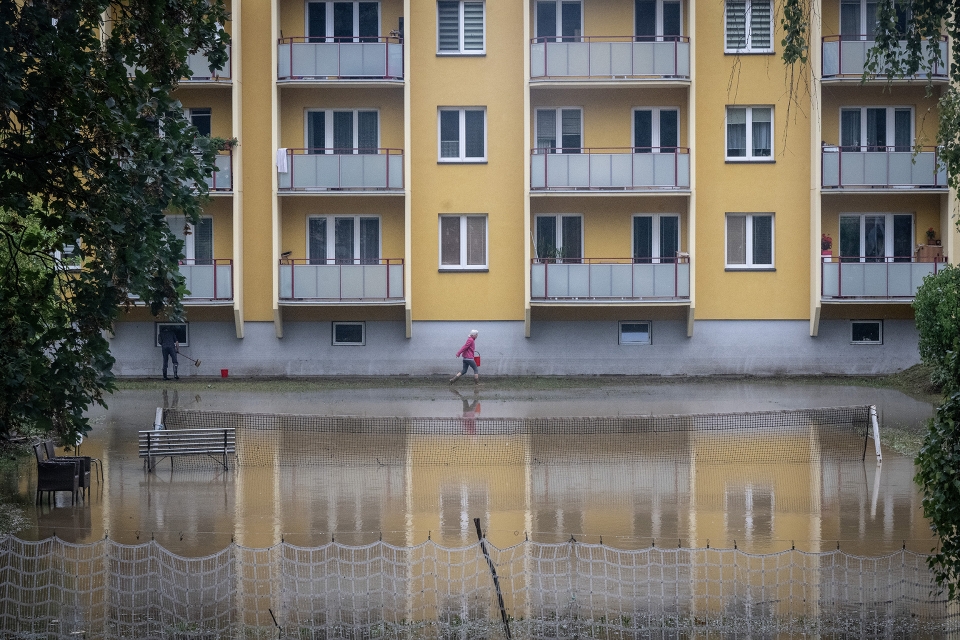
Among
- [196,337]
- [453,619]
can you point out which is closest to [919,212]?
[196,337]

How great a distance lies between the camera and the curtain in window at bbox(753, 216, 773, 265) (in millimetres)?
31672

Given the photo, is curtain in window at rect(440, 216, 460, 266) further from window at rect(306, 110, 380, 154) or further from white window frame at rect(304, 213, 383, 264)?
window at rect(306, 110, 380, 154)

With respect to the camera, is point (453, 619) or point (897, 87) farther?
point (897, 87)

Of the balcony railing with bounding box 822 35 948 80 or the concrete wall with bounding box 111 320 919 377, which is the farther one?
the concrete wall with bounding box 111 320 919 377

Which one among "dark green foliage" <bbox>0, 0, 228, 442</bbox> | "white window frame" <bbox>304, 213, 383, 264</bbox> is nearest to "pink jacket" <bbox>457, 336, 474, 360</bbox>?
"white window frame" <bbox>304, 213, 383, 264</bbox>

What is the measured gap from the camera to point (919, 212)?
31.4 meters

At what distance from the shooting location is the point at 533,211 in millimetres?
31453

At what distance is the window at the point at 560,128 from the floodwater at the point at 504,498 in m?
11.6

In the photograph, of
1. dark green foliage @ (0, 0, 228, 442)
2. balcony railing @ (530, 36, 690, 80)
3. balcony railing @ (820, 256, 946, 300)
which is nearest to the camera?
dark green foliage @ (0, 0, 228, 442)

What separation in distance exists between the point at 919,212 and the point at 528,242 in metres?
11.4

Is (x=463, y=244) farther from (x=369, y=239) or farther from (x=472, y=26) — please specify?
(x=472, y=26)

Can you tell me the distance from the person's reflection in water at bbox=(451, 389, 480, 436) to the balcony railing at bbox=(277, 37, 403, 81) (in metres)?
9.43

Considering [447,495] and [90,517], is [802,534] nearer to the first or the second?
[447,495]

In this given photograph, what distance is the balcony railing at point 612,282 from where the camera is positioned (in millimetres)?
30375
